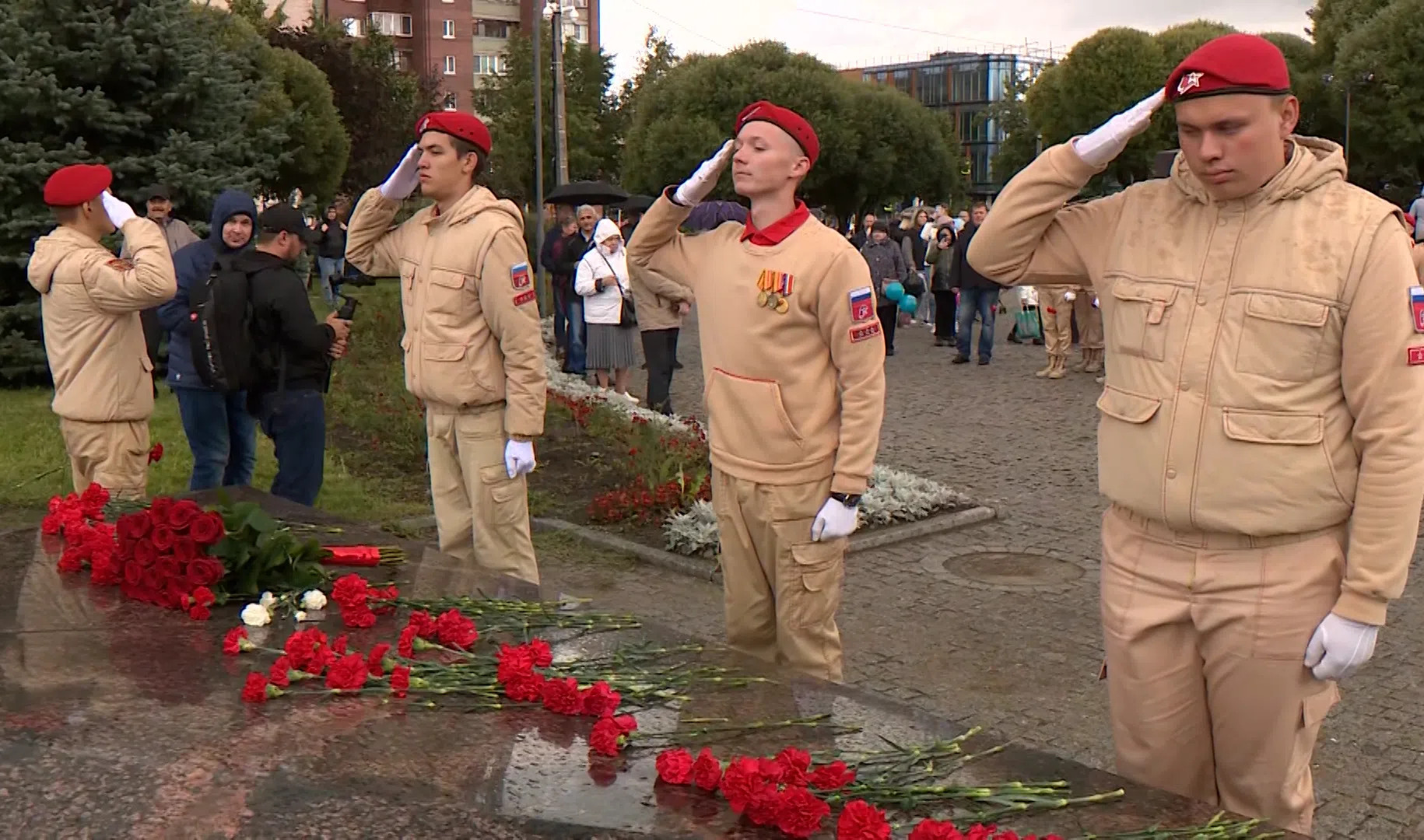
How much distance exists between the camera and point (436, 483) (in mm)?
5859

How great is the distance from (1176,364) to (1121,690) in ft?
2.76

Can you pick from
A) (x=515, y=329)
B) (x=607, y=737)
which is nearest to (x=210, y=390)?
(x=515, y=329)

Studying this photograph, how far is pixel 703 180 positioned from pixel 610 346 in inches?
341

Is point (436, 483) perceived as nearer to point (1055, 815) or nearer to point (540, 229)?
point (1055, 815)

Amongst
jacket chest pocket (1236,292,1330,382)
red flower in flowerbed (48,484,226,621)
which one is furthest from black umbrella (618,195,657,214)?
jacket chest pocket (1236,292,1330,382)

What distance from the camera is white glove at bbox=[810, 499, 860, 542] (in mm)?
4359

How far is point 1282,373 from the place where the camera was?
10.4ft

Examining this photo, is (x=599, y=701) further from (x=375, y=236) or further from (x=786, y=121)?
(x=375, y=236)

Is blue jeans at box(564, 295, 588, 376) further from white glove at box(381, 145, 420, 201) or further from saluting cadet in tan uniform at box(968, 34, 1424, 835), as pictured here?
saluting cadet in tan uniform at box(968, 34, 1424, 835)

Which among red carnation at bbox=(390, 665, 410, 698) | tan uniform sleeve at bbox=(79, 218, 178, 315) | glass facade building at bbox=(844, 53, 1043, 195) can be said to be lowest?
red carnation at bbox=(390, 665, 410, 698)

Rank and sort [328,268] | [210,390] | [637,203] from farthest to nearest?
[328,268] → [637,203] → [210,390]

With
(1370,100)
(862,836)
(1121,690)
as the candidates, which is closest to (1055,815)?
(862,836)

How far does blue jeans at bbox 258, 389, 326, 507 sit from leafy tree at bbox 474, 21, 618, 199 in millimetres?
29606

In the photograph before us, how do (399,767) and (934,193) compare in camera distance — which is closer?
(399,767)
